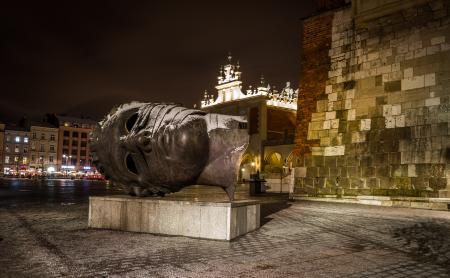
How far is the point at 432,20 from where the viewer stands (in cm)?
1251

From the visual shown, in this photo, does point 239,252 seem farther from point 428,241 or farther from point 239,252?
point 428,241

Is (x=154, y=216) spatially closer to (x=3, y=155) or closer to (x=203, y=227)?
(x=203, y=227)

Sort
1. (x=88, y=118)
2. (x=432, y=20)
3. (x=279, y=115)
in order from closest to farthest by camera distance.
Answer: (x=432, y=20)
(x=279, y=115)
(x=88, y=118)

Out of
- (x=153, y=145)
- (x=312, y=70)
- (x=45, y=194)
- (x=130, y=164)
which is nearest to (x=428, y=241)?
(x=153, y=145)

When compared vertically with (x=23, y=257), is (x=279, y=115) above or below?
above

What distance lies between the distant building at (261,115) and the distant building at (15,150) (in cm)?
4829

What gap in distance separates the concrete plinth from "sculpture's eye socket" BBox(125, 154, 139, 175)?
49cm

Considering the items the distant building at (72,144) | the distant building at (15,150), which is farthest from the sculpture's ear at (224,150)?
the distant building at (72,144)

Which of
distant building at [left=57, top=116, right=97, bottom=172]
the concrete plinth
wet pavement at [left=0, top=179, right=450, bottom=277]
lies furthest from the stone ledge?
distant building at [left=57, top=116, right=97, bottom=172]

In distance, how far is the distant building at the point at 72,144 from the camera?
94.2 metres

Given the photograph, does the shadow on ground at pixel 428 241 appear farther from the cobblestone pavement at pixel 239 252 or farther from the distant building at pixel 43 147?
the distant building at pixel 43 147

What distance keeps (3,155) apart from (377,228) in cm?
9247

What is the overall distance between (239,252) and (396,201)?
902 centimetres

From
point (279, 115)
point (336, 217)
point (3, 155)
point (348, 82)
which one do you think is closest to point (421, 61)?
point (348, 82)
